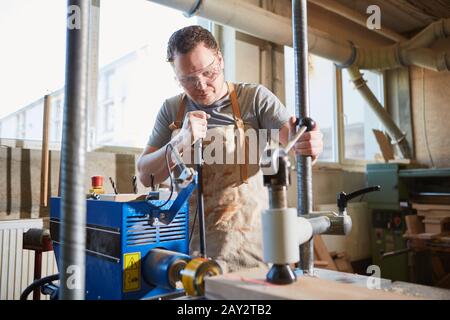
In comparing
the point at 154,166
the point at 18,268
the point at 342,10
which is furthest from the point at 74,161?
the point at 342,10

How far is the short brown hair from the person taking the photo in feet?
3.85

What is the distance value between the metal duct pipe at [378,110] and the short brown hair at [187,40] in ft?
9.03

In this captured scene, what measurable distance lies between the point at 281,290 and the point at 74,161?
39cm

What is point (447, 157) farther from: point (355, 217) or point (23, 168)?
point (23, 168)

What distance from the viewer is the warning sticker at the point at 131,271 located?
2.46 feet

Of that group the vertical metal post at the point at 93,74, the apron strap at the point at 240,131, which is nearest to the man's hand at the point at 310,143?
the apron strap at the point at 240,131

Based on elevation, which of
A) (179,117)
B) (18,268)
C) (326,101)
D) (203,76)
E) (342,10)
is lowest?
(18,268)

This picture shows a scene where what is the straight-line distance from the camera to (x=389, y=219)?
332 centimetres

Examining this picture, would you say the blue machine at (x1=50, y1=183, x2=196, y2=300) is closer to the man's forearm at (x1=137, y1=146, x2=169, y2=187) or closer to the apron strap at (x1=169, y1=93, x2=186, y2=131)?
the man's forearm at (x1=137, y1=146, x2=169, y2=187)

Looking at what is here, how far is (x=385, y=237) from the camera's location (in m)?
3.34

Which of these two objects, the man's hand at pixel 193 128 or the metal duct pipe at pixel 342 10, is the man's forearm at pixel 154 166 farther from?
the metal duct pipe at pixel 342 10

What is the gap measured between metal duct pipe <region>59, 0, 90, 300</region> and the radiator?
58.9 inches

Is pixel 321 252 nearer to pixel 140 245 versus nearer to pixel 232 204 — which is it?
pixel 232 204

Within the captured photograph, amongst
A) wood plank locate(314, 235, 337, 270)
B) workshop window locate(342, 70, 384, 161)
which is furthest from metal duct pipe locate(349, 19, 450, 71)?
wood plank locate(314, 235, 337, 270)
